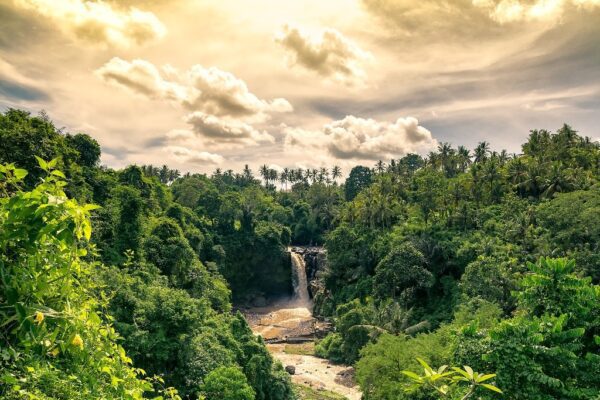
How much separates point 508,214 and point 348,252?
19.4 meters

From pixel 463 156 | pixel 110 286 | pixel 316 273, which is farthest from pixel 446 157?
pixel 110 286

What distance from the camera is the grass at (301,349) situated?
4250cm

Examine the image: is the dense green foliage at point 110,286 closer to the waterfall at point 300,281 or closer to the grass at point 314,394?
the waterfall at point 300,281

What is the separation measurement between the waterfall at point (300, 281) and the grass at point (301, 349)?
14.4m

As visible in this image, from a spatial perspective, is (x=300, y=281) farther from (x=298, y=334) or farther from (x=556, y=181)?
(x=556, y=181)

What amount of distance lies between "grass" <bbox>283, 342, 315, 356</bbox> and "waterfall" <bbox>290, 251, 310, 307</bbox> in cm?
1439

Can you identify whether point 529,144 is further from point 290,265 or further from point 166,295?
point 166,295

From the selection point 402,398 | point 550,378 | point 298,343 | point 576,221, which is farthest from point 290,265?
point 550,378

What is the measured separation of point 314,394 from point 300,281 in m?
31.3

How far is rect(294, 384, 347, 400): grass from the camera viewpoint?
96.8 ft

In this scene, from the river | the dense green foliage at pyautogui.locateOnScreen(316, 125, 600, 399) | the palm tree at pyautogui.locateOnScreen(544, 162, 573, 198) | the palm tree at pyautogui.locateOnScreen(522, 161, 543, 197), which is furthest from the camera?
the palm tree at pyautogui.locateOnScreen(522, 161, 543, 197)

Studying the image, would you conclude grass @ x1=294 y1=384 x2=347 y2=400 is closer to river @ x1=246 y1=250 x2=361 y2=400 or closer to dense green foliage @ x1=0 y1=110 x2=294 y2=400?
river @ x1=246 y1=250 x2=361 y2=400

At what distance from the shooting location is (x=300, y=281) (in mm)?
61719

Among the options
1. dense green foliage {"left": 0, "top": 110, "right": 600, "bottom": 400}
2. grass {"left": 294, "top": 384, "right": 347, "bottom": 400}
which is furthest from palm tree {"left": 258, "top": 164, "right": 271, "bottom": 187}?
grass {"left": 294, "top": 384, "right": 347, "bottom": 400}
